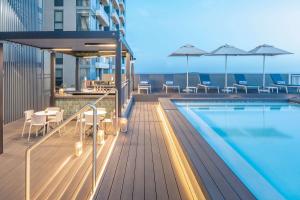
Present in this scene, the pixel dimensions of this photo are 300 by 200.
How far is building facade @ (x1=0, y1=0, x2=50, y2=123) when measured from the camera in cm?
988

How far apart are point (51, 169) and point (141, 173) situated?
1.55 m

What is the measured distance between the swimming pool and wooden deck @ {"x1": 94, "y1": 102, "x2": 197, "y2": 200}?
97 centimetres

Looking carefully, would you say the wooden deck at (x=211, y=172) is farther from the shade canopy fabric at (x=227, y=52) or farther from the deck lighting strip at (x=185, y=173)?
the shade canopy fabric at (x=227, y=52)

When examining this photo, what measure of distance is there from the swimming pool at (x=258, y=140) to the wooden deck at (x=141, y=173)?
967 millimetres

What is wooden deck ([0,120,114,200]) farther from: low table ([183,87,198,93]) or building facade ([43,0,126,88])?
building facade ([43,0,126,88])

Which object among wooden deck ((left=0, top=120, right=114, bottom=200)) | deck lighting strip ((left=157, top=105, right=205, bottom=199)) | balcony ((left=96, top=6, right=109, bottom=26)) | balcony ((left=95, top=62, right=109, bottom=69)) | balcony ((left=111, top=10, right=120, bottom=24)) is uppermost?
balcony ((left=111, top=10, right=120, bottom=24))

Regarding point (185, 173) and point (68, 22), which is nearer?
point (185, 173)

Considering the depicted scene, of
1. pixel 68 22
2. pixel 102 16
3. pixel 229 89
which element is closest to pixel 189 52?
pixel 229 89

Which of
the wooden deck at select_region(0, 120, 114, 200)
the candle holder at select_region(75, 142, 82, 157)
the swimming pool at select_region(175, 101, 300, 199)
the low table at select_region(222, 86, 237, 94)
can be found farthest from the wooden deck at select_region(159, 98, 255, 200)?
the low table at select_region(222, 86, 237, 94)

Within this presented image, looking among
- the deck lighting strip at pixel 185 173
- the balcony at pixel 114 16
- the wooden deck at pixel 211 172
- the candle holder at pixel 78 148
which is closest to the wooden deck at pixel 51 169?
the candle holder at pixel 78 148

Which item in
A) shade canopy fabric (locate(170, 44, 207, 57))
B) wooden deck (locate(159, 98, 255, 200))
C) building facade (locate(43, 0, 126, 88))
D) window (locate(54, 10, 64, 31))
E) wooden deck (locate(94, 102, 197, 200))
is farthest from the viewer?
window (locate(54, 10, 64, 31))

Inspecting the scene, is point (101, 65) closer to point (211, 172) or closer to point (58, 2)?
point (58, 2)

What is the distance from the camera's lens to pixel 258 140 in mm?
7828

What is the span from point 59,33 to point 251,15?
28.5 metres
